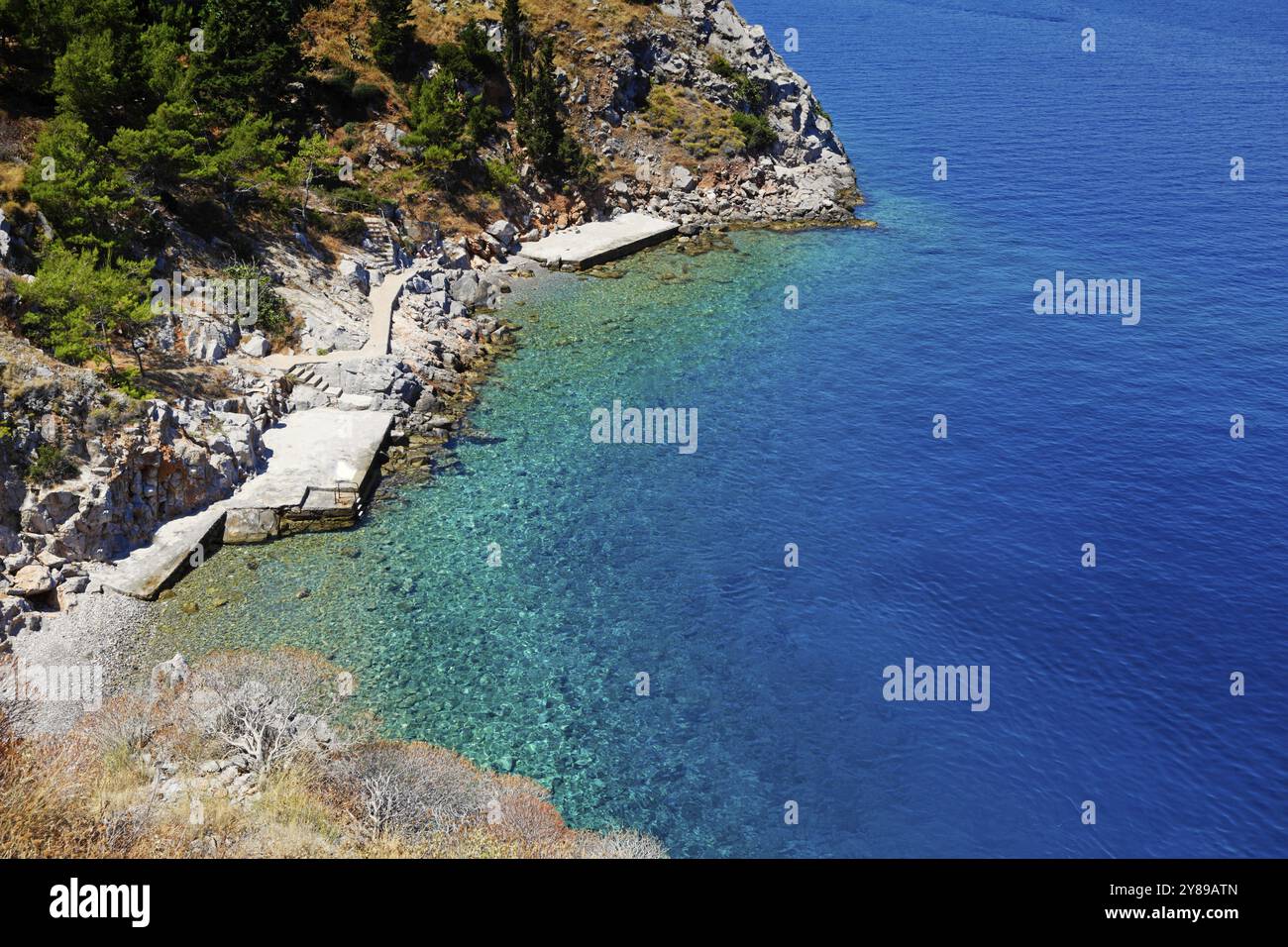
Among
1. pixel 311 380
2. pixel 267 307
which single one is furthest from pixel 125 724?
pixel 267 307

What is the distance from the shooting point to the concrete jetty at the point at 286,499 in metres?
39.0

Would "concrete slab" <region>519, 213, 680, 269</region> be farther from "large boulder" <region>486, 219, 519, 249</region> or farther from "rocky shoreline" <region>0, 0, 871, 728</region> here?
"large boulder" <region>486, 219, 519, 249</region>

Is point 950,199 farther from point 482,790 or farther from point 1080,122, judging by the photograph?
point 482,790

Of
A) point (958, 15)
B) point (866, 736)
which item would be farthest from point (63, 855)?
point (958, 15)

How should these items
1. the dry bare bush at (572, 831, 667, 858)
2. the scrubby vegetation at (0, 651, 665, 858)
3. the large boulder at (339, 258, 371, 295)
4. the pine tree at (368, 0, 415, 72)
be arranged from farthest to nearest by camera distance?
the pine tree at (368, 0, 415, 72) → the large boulder at (339, 258, 371, 295) → the dry bare bush at (572, 831, 667, 858) → the scrubby vegetation at (0, 651, 665, 858)

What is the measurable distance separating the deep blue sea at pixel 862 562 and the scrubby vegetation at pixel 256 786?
170cm

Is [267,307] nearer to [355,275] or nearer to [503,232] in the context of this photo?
[355,275]

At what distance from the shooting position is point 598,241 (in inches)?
2960

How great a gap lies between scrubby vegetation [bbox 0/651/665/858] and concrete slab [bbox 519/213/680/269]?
44.7m

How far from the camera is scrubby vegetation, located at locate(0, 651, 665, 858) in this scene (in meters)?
25.6

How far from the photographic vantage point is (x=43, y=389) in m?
39.1

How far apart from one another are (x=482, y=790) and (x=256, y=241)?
40.2m

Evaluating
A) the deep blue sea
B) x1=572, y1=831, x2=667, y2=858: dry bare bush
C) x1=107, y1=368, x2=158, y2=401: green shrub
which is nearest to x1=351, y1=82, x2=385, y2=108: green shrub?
the deep blue sea

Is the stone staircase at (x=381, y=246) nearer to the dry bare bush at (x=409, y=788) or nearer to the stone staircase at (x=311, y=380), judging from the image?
the stone staircase at (x=311, y=380)
